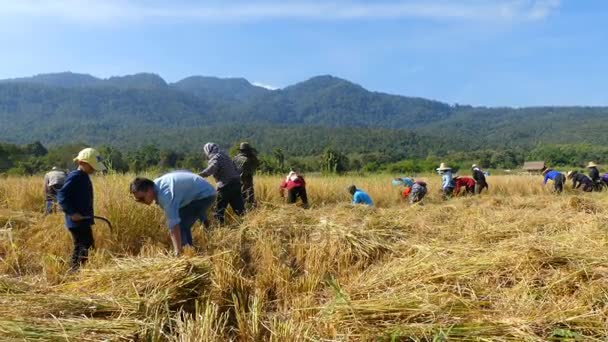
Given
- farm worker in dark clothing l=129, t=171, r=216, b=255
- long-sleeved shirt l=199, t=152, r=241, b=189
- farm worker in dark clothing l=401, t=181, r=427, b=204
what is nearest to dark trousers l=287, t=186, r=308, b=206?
long-sleeved shirt l=199, t=152, r=241, b=189

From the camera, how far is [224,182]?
19.5 ft

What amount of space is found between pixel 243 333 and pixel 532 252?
7.92 ft

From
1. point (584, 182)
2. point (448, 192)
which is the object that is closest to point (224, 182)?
point (448, 192)

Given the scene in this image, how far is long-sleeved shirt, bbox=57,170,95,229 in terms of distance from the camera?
4.11 meters

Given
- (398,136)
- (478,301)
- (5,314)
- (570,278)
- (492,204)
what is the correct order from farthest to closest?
(398,136), (492,204), (570,278), (478,301), (5,314)

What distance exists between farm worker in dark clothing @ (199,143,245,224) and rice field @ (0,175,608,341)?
37 cm

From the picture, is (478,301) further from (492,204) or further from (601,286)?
(492,204)

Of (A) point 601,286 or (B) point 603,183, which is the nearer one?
(A) point 601,286

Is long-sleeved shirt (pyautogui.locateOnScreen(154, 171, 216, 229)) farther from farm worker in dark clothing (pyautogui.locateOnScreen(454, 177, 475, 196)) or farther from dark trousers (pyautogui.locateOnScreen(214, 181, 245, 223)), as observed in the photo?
farm worker in dark clothing (pyautogui.locateOnScreen(454, 177, 475, 196))

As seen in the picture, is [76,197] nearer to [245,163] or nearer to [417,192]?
[245,163]

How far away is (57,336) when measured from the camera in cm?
232

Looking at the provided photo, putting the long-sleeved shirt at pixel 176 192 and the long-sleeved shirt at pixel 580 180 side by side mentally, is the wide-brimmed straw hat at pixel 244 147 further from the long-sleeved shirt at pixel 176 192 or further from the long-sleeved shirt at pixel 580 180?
the long-sleeved shirt at pixel 580 180

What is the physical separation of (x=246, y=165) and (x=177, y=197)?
3094 mm

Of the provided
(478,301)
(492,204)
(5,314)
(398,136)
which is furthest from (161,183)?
(398,136)
